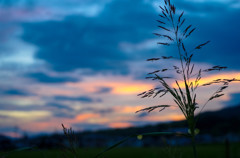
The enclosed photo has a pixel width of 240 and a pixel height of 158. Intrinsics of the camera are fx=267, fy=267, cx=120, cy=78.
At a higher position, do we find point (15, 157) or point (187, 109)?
point (187, 109)

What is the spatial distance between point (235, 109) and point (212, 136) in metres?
18.6

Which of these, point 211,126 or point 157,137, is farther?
point 211,126

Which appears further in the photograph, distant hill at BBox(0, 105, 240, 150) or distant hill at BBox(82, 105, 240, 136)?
distant hill at BBox(82, 105, 240, 136)

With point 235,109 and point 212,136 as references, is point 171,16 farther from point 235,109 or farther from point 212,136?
point 235,109

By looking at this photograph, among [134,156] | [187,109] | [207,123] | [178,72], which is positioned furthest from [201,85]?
[207,123]

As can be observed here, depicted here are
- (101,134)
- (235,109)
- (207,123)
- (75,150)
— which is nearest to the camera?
(75,150)

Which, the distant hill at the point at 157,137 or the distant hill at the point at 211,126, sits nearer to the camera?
the distant hill at the point at 157,137

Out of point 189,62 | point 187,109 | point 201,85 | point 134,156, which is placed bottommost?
point 134,156

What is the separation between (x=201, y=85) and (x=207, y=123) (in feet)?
63.3

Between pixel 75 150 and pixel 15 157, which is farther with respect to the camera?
pixel 15 157

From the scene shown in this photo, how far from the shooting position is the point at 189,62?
1.54 m

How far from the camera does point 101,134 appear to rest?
21000 millimetres

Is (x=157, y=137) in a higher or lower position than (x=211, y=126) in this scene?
lower

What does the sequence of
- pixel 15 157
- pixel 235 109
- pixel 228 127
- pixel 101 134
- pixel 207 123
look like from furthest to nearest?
pixel 235 109 → pixel 101 134 → pixel 207 123 → pixel 228 127 → pixel 15 157
